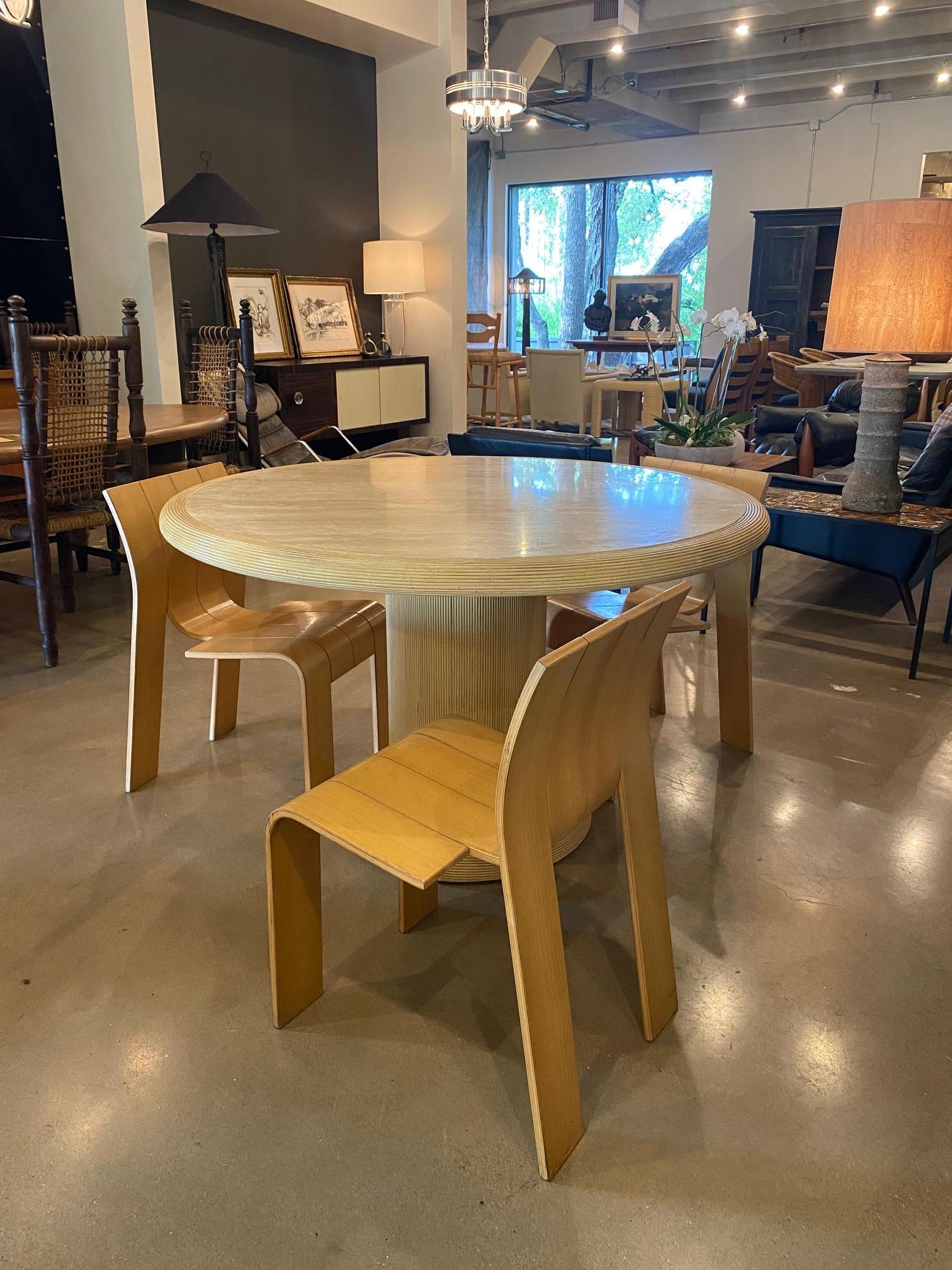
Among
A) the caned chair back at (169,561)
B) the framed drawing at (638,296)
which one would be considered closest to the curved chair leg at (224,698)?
the caned chair back at (169,561)

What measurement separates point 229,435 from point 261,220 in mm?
1063

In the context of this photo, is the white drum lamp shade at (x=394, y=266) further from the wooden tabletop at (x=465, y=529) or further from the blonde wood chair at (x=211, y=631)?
the wooden tabletop at (x=465, y=529)

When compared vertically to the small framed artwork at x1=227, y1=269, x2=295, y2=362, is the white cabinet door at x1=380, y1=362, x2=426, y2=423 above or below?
below

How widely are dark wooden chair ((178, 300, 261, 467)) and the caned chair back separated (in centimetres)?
178

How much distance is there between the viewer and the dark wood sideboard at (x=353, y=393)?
5047mm

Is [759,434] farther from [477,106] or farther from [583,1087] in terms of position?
[583,1087]

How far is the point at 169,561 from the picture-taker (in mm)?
2137

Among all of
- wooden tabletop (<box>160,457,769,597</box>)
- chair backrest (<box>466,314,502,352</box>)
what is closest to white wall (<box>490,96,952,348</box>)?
chair backrest (<box>466,314,502,352</box>)

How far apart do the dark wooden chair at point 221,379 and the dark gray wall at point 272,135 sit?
Result: 2.22 ft

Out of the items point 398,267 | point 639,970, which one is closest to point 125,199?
point 398,267

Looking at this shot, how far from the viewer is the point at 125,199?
4.37 meters

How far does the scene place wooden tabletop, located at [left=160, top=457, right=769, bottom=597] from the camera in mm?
1359

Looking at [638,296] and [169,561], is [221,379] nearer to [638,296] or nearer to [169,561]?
[169,561]

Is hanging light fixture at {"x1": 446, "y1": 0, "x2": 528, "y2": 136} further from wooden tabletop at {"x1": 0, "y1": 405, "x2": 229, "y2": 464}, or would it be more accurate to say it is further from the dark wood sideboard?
wooden tabletop at {"x1": 0, "y1": 405, "x2": 229, "y2": 464}
